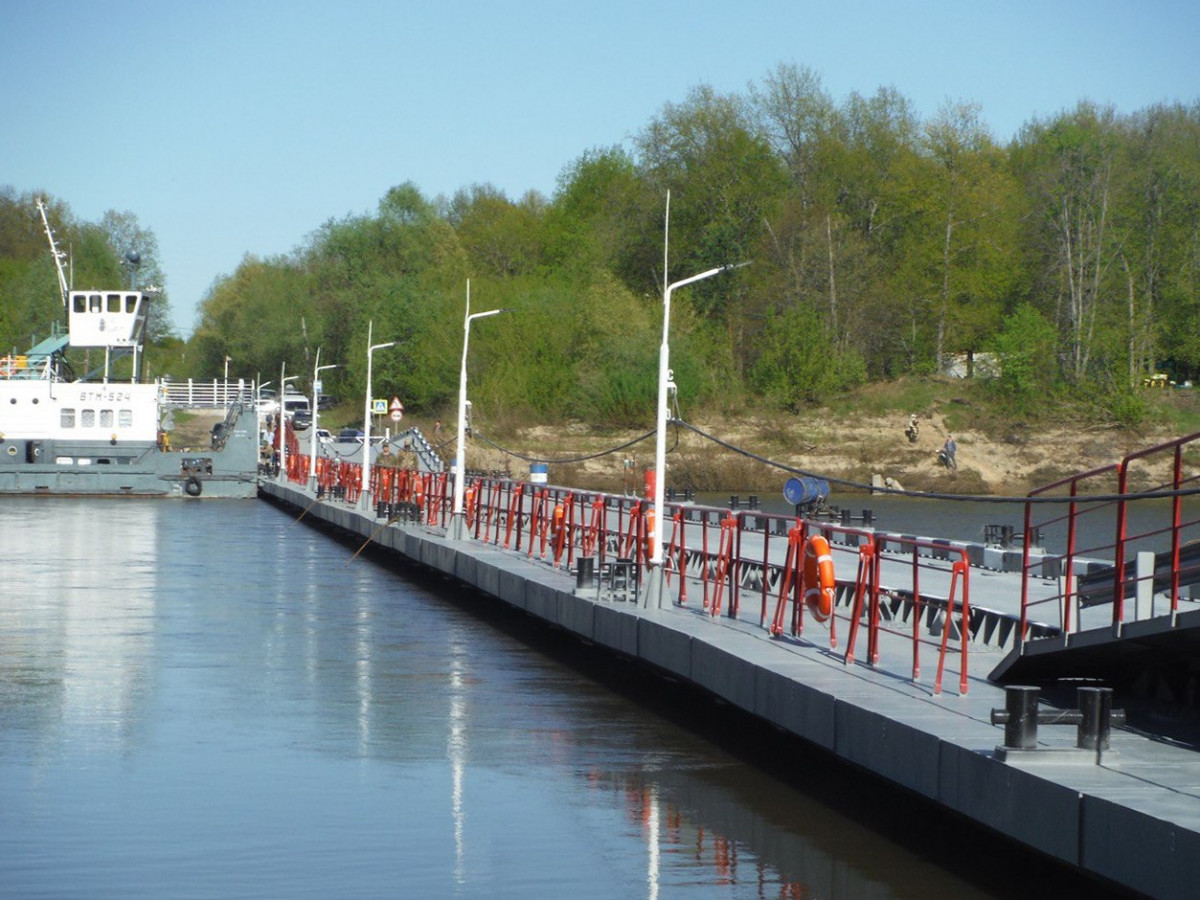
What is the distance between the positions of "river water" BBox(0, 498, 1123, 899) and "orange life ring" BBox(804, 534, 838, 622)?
1318mm

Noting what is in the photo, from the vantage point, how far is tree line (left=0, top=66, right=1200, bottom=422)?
257 feet

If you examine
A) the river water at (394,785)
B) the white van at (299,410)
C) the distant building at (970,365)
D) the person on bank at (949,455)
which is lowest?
the river water at (394,785)

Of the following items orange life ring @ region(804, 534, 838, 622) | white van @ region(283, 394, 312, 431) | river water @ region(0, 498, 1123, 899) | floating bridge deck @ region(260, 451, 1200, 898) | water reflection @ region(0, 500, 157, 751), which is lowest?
water reflection @ region(0, 500, 157, 751)

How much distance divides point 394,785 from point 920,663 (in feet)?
14.0

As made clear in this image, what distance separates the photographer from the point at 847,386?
8138cm

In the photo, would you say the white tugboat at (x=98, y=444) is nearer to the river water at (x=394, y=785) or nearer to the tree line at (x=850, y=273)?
the tree line at (x=850, y=273)

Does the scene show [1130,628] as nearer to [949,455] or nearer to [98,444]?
[98,444]

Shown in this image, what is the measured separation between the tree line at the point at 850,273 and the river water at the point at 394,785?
57.2 metres

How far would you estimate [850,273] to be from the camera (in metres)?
83.3

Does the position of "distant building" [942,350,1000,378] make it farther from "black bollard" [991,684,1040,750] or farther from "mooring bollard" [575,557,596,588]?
"black bollard" [991,684,1040,750]

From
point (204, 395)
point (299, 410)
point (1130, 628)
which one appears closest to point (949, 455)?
point (299, 410)

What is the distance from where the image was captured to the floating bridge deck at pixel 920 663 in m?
9.15

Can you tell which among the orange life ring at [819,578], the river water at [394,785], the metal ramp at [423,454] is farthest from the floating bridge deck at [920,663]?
the metal ramp at [423,454]

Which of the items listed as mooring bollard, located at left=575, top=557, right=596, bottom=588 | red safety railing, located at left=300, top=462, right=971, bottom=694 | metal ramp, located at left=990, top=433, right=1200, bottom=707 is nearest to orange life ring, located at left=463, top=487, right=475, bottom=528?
red safety railing, located at left=300, top=462, right=971, bottom=694
